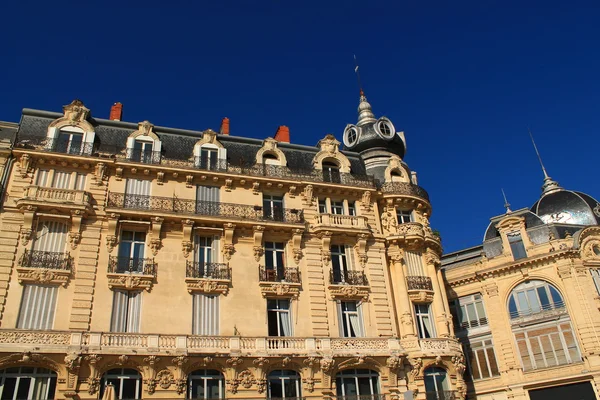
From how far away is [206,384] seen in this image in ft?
66.1

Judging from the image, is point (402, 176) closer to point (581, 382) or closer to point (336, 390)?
point (336, 390)

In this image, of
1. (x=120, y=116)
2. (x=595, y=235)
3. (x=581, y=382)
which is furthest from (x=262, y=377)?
(x=595, y=235)

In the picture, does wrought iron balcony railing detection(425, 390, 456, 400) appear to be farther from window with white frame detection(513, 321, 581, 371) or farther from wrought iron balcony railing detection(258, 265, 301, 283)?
window with white frame detection(513, 321, 581, 371)

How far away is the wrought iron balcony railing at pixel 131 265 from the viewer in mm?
21438

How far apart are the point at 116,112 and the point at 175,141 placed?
4151 millimetres

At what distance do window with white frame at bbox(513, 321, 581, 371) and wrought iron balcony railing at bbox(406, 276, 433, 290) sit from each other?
26.8 feet

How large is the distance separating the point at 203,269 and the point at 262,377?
5.29m

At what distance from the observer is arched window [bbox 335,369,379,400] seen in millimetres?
21719

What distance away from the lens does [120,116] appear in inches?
1081

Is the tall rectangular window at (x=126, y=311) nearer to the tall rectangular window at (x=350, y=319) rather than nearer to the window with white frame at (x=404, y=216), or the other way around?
the tall rectangular window at (x=350, y=319)

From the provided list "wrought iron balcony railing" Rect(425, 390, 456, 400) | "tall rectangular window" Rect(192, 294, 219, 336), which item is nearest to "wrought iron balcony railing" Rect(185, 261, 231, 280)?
"tall rectangular window" Rect(192, 294, 219, 336)

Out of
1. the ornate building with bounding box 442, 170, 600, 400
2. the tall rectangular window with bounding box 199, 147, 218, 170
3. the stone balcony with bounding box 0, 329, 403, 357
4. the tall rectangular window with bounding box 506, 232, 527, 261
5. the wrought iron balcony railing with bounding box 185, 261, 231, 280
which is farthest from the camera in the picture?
the tall rectangular window with bounding box 506, 232, 527, 261

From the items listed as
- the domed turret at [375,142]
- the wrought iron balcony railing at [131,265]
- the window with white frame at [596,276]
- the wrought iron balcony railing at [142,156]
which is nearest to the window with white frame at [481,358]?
the window with white frame at [596,276]

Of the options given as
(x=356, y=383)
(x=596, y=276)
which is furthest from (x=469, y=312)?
(x=356, y=383)
